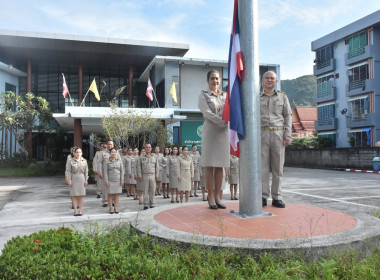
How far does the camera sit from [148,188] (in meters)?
8.38

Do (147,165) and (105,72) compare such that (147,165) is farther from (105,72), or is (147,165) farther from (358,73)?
(105,72)

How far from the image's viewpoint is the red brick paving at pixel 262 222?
330 centimetres

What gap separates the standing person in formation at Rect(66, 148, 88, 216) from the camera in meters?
7.58

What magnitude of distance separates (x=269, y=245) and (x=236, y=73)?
2.15 metres

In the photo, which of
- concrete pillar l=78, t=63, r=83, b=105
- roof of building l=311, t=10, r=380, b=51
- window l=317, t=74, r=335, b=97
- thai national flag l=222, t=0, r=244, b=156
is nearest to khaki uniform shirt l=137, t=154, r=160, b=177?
thai national flag l=222, t=0, r=244, b=156

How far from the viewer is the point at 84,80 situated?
33.5m

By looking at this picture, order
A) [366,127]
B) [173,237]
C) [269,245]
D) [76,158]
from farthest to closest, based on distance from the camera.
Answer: [366,127] < [76,158] < [173,237] < [269,245]

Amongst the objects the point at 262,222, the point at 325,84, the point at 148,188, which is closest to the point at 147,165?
the point at 148,188

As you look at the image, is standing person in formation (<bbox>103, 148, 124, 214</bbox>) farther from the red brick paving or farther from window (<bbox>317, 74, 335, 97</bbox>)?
window (<bbox>317, 74, 335, 97</bbox>)

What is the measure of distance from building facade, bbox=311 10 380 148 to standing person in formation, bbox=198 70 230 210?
24.1 m

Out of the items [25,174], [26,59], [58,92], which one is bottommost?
[25,174]

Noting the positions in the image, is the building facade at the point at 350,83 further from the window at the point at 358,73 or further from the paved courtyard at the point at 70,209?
the paved courtyard at the point at 70,209

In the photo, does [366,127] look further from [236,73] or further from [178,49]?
[236,73]

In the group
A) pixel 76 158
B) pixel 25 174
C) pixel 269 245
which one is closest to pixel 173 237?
pixel 269 245
